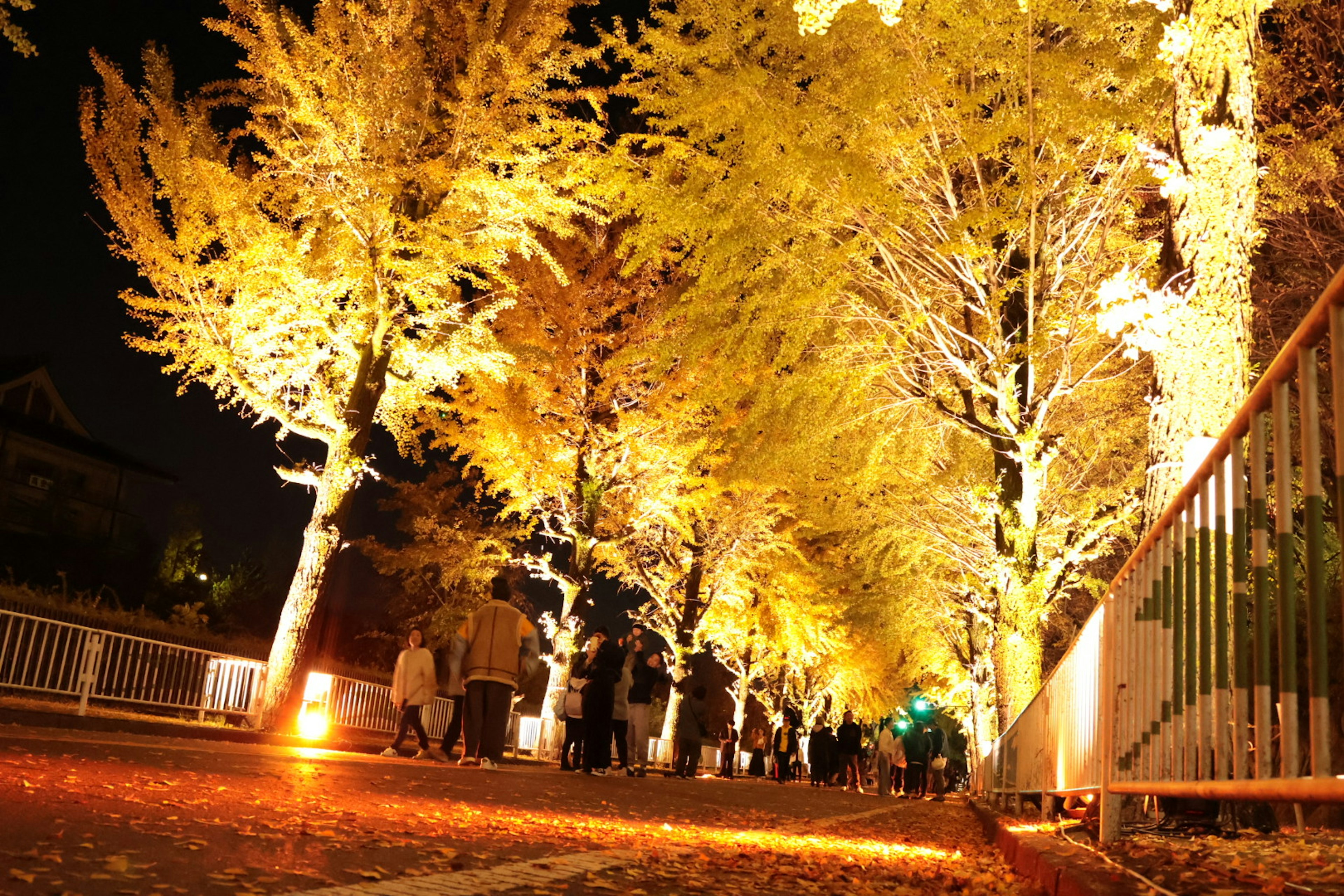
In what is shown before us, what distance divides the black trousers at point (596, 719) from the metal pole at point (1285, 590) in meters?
11.4

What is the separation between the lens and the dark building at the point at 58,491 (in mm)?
34219

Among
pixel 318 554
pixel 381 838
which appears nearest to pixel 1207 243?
pixel 381 838

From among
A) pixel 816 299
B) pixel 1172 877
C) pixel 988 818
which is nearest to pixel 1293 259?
pixel 816 299

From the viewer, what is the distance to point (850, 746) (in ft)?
89.5

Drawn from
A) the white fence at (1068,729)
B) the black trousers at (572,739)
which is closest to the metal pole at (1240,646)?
the white fence at (1068,729)

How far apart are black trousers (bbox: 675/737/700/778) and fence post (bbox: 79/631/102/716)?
1042 centimetres

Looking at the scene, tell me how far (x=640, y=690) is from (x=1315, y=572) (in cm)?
1494

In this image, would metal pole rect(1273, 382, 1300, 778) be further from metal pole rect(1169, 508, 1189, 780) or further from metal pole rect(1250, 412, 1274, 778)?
metal pole rect(1169, 508, 1189, 780)

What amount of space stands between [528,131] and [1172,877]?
47.2ft

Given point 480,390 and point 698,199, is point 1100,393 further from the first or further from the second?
point 480,390

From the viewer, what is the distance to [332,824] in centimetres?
527

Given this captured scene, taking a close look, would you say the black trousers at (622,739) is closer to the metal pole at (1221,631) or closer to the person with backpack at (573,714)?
the person with backpack at (573,714)

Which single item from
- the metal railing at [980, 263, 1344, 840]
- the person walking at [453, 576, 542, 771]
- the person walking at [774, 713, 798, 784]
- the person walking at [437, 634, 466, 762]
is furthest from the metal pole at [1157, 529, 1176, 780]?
the person walking at [774, 713, 798, 784]

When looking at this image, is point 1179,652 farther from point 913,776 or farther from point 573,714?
point 913,776
